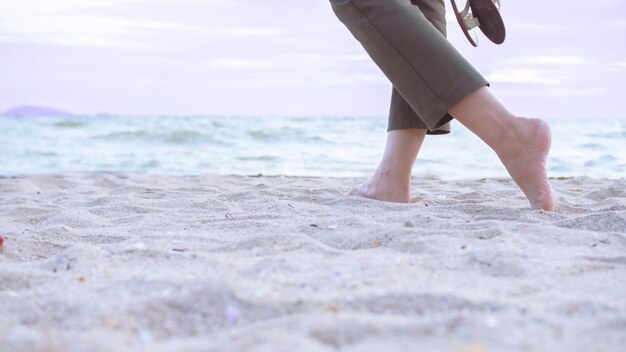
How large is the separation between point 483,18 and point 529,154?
52 cm

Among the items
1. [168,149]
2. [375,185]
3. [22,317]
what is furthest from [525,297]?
[168,149]

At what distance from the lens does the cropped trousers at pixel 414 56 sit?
5.75ft

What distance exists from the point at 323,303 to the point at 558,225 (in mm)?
908

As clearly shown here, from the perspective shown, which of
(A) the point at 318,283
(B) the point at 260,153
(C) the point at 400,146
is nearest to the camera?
(A) the point at 318,283

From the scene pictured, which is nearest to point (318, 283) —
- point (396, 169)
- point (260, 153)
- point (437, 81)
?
point (437, 81)

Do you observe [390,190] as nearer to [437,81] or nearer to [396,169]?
[396,169]

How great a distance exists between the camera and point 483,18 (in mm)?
2158

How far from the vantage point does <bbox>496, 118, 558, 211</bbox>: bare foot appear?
1830mm

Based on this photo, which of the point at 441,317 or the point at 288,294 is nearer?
the point at 441,317

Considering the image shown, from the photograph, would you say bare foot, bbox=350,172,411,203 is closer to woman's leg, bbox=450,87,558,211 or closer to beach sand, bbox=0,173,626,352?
beach sand, bbox=0,173,626,352

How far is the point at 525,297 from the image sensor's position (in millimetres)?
1054

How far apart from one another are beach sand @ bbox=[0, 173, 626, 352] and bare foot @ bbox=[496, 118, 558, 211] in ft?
0.28

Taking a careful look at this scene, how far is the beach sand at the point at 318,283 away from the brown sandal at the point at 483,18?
542 millimetres

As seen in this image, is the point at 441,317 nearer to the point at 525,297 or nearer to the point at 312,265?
the point at 525,297
